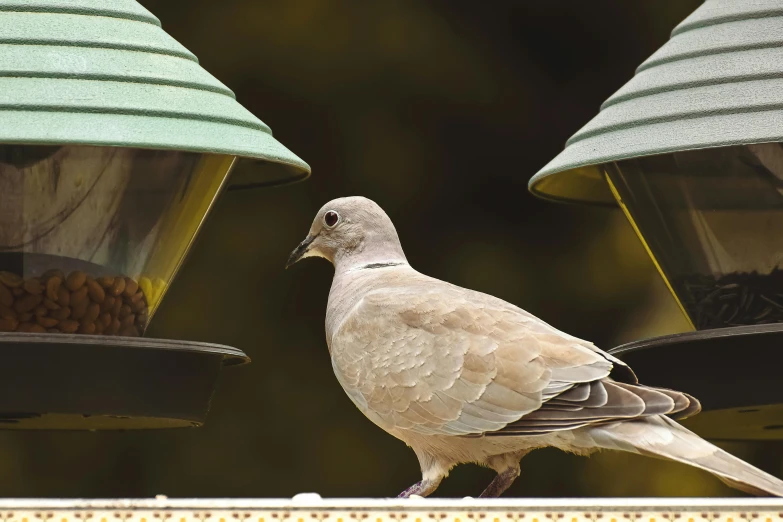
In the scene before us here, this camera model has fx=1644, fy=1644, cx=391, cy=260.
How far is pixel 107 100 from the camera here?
12.3 feet

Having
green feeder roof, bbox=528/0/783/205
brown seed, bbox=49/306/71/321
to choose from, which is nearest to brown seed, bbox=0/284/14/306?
brown seed, bbox=49/306/71/321

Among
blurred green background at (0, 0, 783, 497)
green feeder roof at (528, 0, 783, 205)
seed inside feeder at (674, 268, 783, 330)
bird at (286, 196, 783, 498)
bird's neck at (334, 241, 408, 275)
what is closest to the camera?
bird at (286, 196, 783, 498)

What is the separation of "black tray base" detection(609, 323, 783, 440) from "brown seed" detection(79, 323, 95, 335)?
4.49 ft

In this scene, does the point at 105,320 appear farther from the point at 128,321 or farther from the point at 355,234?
the point at 355,234

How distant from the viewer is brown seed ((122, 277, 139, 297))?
4.20m

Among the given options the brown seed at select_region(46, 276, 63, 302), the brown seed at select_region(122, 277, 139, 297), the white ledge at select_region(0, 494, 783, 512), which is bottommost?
the brown seed at select_region(122, 277, 139, 297)

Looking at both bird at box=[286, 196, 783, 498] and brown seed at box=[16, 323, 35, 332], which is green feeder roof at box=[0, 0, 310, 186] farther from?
brown seed at box=[16, 323, 35, 332]

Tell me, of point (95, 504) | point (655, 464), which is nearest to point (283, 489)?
point (655, 464)

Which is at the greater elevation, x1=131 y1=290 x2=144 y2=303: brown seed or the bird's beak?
the bird's beak

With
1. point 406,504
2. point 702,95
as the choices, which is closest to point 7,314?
point 406,504

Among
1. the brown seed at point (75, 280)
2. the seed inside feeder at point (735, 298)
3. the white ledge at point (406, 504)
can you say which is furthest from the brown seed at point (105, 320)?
the seed inside feeder at point (735, 298)

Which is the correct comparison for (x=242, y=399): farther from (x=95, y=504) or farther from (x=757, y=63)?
(x=95, y=504)

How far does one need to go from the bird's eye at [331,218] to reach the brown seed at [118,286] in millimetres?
732

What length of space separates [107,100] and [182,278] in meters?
4.29
